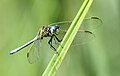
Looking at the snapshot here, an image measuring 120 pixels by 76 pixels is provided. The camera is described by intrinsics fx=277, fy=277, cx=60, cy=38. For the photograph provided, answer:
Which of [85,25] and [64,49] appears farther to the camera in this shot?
[85,25]

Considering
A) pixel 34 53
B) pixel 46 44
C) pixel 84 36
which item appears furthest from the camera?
pixel 46 44

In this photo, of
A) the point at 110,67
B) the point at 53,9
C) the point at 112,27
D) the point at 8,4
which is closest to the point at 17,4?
the point at 8,4

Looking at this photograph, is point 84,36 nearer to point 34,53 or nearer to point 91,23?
point 91,23

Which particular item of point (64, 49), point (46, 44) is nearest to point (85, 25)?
point (46, 44)

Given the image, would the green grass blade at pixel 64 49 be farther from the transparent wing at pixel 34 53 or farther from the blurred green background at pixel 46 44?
the blurred green background at pixel 46 44

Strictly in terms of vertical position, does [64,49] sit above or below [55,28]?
above

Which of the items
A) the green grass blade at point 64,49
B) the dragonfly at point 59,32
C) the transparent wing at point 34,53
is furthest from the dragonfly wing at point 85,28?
the green grass blade at point 64,49

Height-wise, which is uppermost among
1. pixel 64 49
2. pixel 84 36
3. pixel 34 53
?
pixel 64 49

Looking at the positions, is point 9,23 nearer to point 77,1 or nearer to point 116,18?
point 77,1

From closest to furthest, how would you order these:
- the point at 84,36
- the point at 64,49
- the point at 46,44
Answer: the point at 64,49 → the point at 84,36 → the point at 46,44
